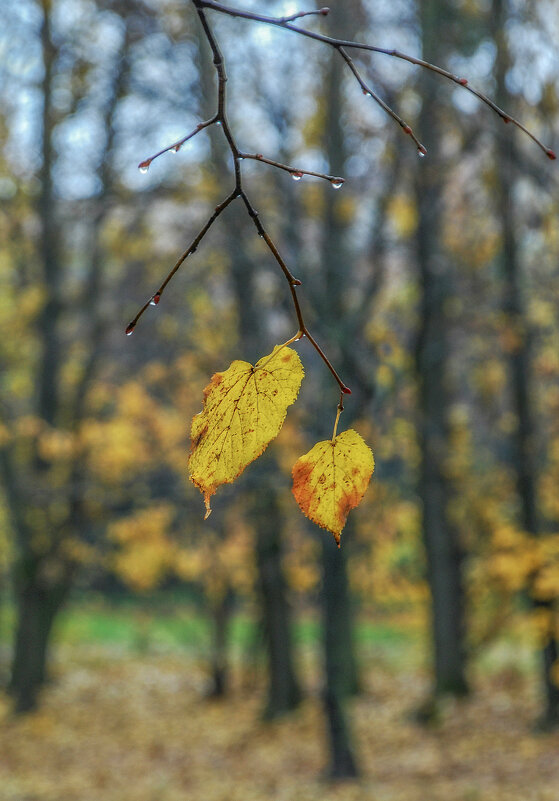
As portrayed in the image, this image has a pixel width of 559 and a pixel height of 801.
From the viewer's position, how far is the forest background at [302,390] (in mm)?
5930

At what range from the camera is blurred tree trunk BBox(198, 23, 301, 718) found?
657cm

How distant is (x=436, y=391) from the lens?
8.03 m

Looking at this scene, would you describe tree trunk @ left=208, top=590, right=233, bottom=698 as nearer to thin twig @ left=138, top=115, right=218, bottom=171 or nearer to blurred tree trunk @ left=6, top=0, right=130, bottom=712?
blurred tree trunk @ left=6, top=0, right=130, bottom=712

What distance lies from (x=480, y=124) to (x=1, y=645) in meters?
11.2

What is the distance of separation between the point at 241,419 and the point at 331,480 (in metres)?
0.10

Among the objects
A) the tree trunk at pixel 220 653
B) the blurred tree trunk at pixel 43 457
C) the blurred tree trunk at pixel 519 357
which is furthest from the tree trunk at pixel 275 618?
the blurred tree trunk at pixel 519 357

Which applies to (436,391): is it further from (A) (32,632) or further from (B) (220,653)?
(A) (32,632)

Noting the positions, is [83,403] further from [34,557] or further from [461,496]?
[461,496]

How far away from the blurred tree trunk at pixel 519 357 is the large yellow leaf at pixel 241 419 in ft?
18.2

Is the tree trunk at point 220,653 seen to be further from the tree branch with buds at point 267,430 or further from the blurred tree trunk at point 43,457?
the tree branch with buds at point 267,430

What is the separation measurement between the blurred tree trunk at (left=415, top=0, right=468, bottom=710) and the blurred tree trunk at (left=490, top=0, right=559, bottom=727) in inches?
17.9

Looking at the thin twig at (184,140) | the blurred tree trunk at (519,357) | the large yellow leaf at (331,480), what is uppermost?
the blurred tree trunk at (519,357)

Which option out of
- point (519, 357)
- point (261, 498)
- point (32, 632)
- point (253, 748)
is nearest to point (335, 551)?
point (261, 498)

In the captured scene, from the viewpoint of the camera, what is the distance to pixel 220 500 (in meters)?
8.19
